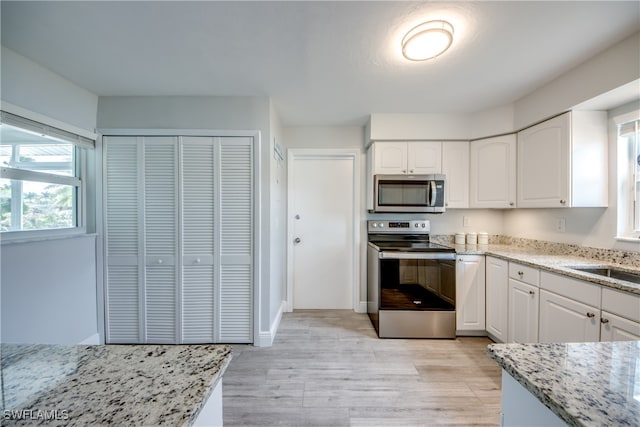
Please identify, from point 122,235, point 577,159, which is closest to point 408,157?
point 577,159

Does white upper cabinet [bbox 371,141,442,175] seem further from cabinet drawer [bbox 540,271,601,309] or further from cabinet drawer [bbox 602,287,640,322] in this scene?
cabinet drawer [bbox 602,287,640,322]

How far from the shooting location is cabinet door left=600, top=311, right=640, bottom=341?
4.29ft

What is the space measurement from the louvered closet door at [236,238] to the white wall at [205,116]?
0.38 feet

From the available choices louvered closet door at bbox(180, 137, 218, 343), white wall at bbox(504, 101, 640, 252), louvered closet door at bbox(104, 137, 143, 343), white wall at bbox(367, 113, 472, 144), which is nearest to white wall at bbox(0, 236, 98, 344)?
louvered closet door at bbox(104, 137, 143, 343)

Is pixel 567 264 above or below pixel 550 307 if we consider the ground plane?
above

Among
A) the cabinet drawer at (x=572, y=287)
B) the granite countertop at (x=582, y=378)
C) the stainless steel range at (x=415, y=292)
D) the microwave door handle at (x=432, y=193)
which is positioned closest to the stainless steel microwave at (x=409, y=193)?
the microwave door handle at (x=432, y=193)

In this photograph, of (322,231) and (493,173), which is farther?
(322,231)

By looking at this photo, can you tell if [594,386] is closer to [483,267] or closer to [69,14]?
[483,267]

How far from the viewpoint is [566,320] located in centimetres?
167

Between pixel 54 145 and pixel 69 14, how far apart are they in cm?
117

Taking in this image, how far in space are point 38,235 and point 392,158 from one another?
3.25 meters

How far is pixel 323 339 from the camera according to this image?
245 cm

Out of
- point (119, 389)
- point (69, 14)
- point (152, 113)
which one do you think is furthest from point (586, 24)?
point (152, 113)

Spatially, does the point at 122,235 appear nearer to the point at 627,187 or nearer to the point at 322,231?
the point at 322,231
